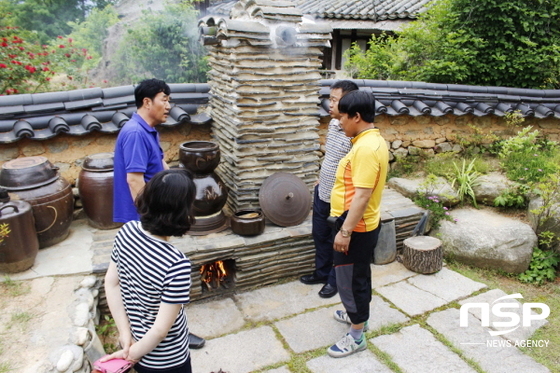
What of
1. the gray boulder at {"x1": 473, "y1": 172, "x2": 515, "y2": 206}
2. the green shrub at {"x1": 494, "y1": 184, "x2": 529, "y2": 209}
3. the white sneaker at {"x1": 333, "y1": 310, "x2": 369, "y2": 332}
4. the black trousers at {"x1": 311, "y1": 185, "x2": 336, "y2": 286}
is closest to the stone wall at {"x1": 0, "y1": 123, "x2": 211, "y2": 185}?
the black trousers at {"x1": 311, "y1": 185, "x2": 336, "y2": 286}

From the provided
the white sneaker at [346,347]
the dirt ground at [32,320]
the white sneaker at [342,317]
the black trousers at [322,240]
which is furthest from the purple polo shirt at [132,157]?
the white sneaker at [342,317]

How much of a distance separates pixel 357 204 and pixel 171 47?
10864 millimetres

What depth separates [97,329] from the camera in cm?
380

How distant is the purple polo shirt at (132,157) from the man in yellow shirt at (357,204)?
152 centimetres

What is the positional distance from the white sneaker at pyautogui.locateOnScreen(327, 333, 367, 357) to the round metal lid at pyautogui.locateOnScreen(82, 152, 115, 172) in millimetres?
3111

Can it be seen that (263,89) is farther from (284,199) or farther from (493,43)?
(493,43)

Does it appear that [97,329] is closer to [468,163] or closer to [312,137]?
[312,137]

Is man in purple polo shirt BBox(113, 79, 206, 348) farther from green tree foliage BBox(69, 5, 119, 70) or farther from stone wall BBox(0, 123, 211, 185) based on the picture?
green tree foliage BBox(69, 5, 119, 70)

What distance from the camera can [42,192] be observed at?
4.32 meters

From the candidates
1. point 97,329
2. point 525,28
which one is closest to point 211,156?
point 97,329

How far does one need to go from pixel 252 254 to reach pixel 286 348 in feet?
3.95

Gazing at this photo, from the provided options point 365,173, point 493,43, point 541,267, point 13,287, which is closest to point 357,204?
point 365,173

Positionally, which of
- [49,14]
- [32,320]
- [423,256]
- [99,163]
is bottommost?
[423,256]

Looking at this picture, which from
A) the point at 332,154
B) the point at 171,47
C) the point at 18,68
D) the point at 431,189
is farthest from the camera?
the point at 171,47
